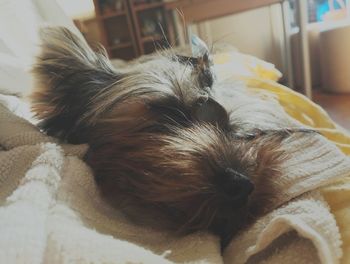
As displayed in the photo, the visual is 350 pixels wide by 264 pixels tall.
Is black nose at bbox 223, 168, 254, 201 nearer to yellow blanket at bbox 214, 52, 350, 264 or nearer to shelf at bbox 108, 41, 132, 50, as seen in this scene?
yellow blanket at bbox 214, 52, 350, 264

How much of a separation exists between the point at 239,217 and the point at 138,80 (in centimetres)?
34

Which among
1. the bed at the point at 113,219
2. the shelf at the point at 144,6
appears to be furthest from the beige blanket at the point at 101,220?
the shelf at the point at 144,6

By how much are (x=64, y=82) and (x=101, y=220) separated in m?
0.36

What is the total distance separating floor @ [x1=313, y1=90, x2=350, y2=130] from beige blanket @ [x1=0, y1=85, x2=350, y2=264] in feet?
5.90

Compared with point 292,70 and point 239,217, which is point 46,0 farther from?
point 292,70

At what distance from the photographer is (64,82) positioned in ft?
2.70

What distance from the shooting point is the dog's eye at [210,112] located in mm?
750

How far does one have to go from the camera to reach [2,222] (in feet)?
1.34

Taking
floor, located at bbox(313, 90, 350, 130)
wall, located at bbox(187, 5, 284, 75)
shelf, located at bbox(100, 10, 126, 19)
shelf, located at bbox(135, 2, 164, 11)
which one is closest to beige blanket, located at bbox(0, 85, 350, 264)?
floor, located at bbox(313, 90, 350, 130)

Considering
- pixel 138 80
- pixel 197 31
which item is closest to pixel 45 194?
pixel 138 80

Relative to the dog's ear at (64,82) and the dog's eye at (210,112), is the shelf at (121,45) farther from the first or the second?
the dog's eye at (210,112)

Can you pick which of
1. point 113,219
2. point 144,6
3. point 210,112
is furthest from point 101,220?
point 144,6

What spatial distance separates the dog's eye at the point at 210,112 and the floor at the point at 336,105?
1.69 meters

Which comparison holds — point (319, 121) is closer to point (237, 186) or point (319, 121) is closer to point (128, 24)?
point (237, 186)
